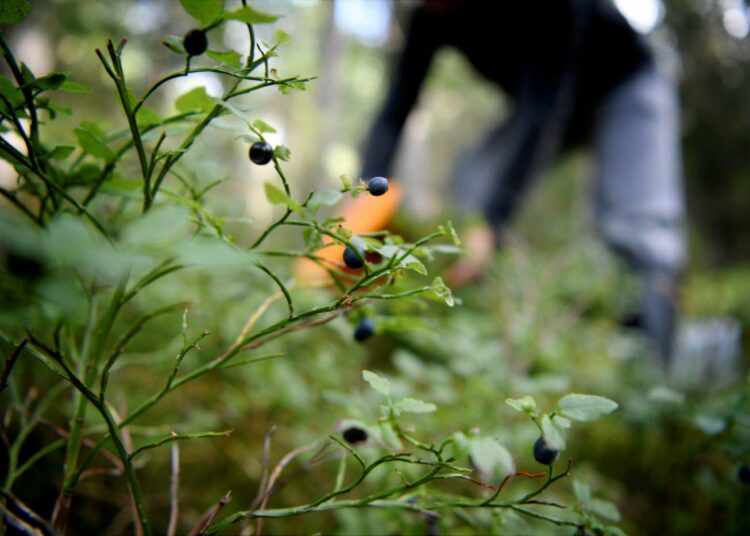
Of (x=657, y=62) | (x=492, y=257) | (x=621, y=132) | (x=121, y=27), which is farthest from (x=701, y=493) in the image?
(x=121, y=27)

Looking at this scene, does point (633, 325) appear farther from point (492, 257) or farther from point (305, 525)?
point (305, 525)

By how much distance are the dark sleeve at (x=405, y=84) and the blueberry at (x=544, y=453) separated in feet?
7.00

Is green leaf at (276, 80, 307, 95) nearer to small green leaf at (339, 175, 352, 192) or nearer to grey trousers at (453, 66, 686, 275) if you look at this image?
small green leaf at (339, 175, 352, 192)

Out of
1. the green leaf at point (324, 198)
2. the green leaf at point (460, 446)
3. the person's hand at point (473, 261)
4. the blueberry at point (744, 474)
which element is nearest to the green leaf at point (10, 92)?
the green leaf at point (324, 198)

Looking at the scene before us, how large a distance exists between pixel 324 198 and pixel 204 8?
178mm

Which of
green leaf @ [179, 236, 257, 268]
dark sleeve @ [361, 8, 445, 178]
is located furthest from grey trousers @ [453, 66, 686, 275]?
green leaf @ [179, 236, 257, 268]

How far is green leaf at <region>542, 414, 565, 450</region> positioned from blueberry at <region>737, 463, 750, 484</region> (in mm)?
436

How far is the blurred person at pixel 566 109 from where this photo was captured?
7.77 ft

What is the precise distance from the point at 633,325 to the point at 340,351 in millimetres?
1539

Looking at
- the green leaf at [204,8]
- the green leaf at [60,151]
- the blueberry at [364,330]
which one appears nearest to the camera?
the green leaf at [204,8]

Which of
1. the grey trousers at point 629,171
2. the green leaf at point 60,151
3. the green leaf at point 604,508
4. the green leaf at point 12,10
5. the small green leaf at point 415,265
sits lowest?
the green leaf at point 604,508

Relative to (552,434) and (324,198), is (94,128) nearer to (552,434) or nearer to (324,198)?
(324,198)

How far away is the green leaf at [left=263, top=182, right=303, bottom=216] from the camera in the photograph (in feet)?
1.38

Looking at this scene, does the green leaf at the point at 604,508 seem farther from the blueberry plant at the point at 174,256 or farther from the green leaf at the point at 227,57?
the green leaf at the point at 227,57
